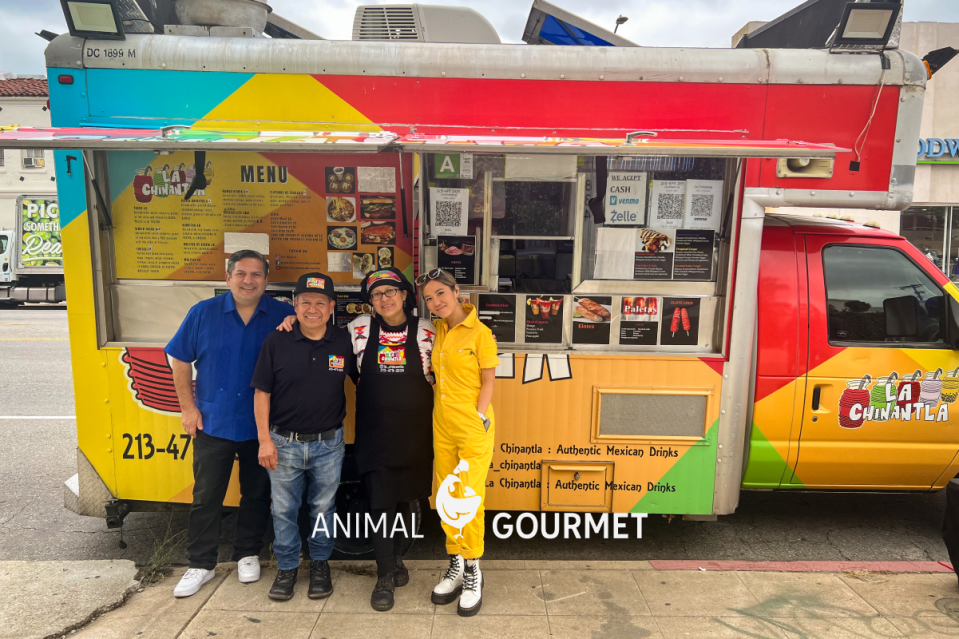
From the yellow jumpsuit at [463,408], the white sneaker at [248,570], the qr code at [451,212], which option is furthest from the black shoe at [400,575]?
the qr code at [451,212]

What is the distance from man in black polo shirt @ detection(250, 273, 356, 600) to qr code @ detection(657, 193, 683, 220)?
2.02m

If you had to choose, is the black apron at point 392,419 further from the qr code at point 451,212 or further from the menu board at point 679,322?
the menu board at point 679,322

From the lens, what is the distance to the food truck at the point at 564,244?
3.50 meters

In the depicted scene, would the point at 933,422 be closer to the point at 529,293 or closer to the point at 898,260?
the point at 898,260

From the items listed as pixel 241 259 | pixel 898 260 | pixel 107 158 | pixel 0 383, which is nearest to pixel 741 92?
pixel 898 260

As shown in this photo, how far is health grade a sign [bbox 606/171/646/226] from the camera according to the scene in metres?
3.64

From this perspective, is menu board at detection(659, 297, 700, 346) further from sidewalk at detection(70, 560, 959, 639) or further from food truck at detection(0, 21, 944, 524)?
sidewalk at detection(70, 560, 959, 639)

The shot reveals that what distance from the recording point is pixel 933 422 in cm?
382

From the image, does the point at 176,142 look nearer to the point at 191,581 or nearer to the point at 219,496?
the point at 219,496

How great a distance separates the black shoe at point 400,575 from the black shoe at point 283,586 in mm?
570

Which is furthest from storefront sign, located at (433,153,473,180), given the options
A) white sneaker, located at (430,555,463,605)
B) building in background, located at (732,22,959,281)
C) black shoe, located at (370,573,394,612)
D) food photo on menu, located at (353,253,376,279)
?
building in background, located at (732,22,959,281)

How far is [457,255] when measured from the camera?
144 inches

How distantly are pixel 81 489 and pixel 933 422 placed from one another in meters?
5.33

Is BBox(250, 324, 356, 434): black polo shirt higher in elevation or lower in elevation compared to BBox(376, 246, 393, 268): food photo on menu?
lower
